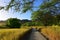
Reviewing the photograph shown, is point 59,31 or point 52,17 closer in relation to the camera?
point 59,31

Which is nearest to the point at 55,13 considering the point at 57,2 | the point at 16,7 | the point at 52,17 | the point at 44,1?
the point at 52,17

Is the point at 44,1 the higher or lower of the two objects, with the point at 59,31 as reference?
higher

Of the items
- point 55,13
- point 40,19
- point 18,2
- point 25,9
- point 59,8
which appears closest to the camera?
point 18,2

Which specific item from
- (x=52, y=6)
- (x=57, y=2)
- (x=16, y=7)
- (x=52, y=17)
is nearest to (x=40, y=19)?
(x=52, y=17)

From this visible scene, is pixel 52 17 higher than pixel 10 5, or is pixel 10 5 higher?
pixel 10 5

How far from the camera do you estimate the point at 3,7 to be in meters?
8.23

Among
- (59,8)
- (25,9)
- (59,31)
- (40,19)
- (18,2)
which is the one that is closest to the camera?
(18,2)

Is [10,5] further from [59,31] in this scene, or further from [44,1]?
[59,31]

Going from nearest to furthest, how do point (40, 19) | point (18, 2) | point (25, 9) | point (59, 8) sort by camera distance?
point (18, 2), point (25, 9), point (59, 8), point (40, 19)

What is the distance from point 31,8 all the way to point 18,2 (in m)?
0.81

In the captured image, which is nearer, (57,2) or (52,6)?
(57,2)

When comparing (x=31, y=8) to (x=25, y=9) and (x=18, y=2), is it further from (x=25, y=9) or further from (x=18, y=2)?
(x=18, y=2)

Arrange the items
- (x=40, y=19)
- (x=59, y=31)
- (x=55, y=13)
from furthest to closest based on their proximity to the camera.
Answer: (x=40, y=19) < (x=55, y=13) < (x=59, y=31)

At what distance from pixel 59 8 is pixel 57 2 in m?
1.05
